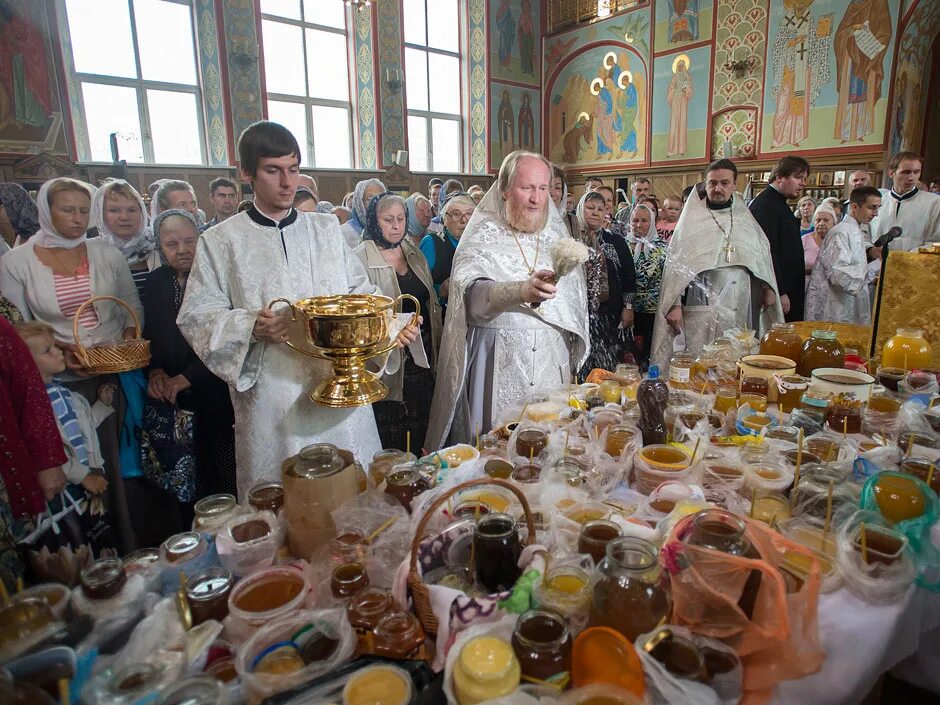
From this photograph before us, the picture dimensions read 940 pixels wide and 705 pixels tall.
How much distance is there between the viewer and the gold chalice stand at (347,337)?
164 centimetres

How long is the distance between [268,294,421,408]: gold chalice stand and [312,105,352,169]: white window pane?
11794 mm

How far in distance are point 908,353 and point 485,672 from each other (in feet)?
8.32

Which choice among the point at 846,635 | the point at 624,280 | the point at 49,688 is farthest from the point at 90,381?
the point at 624,280

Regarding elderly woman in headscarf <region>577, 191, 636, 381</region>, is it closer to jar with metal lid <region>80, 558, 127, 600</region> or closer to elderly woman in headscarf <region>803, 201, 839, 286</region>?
elderly woman in headscarf <region>803, 201, 839, 286</region>

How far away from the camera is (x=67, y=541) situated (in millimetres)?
2594

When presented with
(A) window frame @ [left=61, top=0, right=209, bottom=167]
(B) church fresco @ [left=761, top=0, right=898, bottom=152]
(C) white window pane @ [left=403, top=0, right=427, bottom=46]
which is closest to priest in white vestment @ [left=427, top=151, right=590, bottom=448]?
(A) window frame @ [left=61, top=0, right=209, bottom=167]

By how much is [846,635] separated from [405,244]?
3.23m

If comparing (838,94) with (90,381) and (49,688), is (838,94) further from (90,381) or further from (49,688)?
(49,688)

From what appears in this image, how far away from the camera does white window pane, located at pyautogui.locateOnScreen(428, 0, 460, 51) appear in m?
14.0

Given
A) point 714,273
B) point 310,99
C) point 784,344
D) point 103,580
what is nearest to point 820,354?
point 784,344

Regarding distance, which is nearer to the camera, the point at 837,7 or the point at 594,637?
the point at 594,637

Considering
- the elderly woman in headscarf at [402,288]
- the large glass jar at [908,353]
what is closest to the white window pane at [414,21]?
the elderly woman in headscarf at [402,288]

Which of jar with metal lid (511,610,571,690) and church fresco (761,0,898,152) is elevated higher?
church fresco (761,0,898,152)

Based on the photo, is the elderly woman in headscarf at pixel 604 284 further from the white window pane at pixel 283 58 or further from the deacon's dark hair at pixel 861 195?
the white window pane at pixel 283 58
